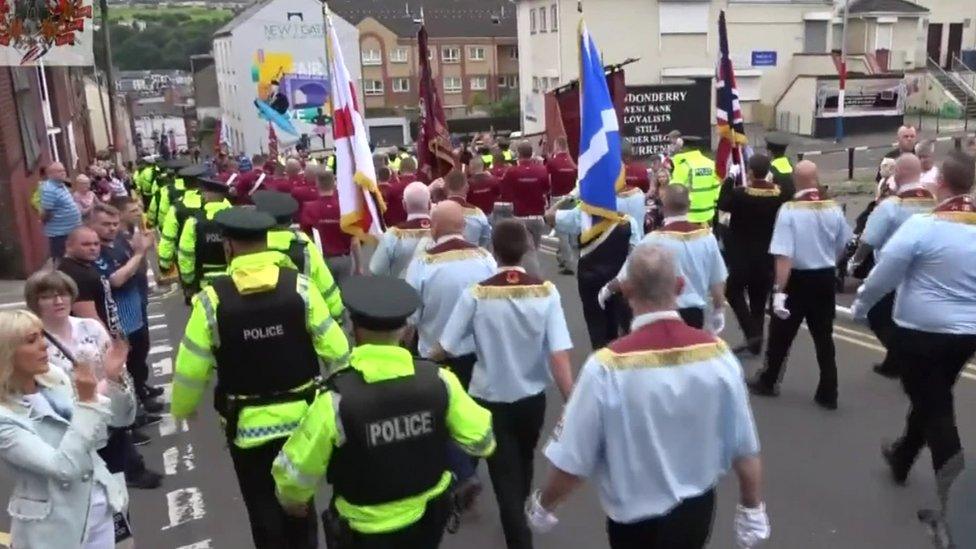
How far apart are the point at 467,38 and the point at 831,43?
3378 cm

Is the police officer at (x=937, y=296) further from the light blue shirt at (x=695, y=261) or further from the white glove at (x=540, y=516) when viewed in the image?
the white glove at (x=540, y=516)

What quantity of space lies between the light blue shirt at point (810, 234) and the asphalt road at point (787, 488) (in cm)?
125

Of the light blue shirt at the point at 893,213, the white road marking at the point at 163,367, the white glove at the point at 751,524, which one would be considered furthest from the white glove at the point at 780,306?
the white road marking at the point at 163,367

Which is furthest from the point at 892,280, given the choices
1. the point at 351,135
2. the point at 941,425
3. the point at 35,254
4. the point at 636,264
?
the point at 35,254

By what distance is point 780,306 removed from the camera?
691cm

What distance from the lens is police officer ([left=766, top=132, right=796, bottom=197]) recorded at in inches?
332

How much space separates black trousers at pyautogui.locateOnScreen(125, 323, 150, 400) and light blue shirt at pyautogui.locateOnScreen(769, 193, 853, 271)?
519 centimetres

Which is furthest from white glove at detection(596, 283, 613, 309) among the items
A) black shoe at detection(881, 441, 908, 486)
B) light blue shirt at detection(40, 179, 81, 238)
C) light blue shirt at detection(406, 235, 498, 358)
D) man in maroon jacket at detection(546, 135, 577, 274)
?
light blue shirt at detection(40, 179, 81, 238)

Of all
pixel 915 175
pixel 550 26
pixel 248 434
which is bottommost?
pixel 248 434

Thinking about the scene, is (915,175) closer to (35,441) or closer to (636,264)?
(636,264)

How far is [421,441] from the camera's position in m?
3.28

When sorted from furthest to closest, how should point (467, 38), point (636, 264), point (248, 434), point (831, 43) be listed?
point (467, 38)
point (831, 43)
point (248, 434)
point (636, 264)

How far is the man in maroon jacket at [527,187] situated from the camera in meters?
11.2

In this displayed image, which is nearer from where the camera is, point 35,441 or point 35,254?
point 35,441
